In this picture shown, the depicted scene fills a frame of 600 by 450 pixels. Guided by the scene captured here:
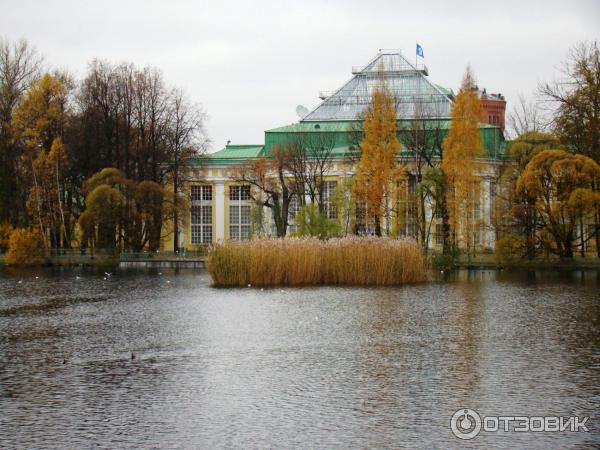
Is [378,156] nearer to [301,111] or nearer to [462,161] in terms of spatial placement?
[462,161]

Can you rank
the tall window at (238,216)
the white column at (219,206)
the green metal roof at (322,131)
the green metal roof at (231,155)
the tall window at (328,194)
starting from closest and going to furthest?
the green metal roof at (322,131) < the tall window at (328,194) < the green metal roof at (231,155) < the tall window at (238,216) < the white column at (219,206)

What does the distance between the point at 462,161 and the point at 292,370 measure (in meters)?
39.7

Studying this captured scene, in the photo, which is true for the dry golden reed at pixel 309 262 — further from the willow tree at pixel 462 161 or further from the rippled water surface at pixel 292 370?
the willow tree at pixel 462 161

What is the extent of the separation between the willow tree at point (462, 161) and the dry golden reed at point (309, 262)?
16076 mm

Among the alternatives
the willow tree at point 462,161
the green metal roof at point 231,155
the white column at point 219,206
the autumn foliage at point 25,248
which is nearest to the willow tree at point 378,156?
the willow tree at point 462,161

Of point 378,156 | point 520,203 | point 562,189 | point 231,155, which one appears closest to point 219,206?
point 231,155

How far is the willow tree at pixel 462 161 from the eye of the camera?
5559 cm

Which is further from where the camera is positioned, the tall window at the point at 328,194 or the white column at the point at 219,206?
the white column at the point at 219,206

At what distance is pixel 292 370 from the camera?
17.7 m

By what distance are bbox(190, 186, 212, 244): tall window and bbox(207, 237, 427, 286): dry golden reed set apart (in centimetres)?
4948

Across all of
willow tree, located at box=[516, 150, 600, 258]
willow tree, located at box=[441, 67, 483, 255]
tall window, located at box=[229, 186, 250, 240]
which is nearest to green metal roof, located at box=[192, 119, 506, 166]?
tall window, located at box=[229, 186, 250, 240]

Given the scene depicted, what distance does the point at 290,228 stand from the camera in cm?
8156

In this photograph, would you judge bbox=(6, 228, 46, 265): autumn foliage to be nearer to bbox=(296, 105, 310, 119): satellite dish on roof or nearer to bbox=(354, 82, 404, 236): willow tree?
bbox=(354, 82, 404, 236): willow tree

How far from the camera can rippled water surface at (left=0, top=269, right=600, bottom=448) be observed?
1320 cm
